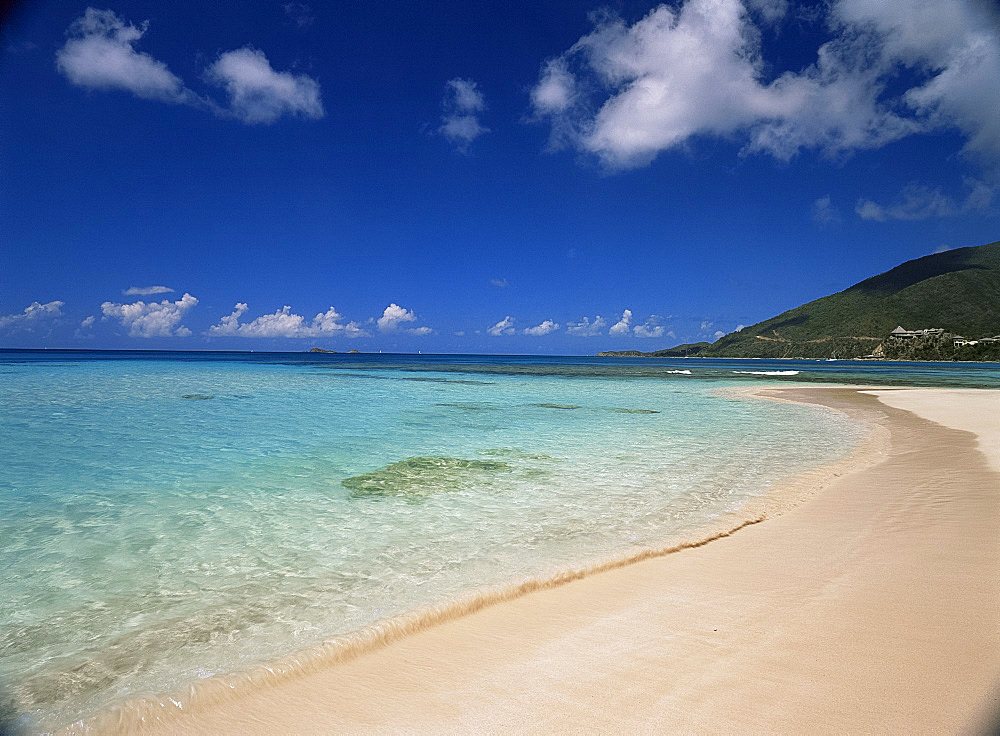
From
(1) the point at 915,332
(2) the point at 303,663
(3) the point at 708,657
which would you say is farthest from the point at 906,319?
(2) the point at 303,663

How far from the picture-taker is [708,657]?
127 inches

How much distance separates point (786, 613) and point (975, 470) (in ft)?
26.0

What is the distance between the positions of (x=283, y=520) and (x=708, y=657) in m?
5.34

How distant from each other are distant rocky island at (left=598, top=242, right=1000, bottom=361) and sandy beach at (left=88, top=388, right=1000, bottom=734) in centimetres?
13847

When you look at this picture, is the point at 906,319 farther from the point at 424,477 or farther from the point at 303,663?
the point at 303,663

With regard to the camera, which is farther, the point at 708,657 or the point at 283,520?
the point at 283,520

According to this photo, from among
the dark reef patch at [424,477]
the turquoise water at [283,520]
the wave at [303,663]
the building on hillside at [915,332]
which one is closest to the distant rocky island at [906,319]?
the building on hillside at [915,332]

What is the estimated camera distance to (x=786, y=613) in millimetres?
3824

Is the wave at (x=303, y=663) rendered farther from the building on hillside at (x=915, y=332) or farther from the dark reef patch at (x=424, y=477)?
the building on hillside at (x=915, y=332)

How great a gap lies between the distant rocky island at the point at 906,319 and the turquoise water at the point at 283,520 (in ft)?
425

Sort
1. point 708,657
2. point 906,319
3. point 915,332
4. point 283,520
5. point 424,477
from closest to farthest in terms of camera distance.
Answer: point 708,657 → point 283,520 → point 424,477 → point 915,332 → point 906,319

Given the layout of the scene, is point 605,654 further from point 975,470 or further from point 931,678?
point 975,470

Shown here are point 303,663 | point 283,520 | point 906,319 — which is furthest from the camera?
point 906,319

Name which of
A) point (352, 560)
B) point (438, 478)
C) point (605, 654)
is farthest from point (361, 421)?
point (605, 654)
